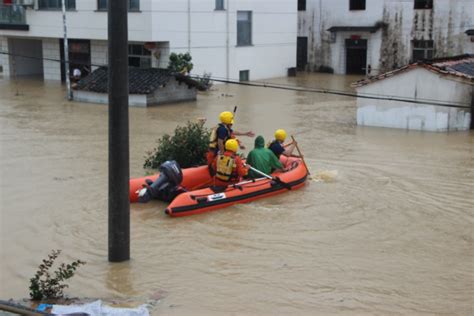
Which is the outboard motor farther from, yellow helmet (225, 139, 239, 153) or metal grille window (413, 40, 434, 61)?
metal grille window (413, 40, 434, 61)

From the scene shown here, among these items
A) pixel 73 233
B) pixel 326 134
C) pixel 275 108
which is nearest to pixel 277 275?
pixel 73 233

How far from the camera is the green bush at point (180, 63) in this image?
26969 millimetres

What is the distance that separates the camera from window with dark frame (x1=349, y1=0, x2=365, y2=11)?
119 feet

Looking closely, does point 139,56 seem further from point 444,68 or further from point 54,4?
point 444,68

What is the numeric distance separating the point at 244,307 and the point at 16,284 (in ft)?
9.26

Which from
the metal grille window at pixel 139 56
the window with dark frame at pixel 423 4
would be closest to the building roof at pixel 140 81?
the metal grille window at pixel 139 56

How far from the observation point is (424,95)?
19141 mm

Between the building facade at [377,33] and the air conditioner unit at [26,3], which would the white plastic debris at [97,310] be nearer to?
the air conditioner unit at [26,3]

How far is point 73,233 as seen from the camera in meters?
10.4

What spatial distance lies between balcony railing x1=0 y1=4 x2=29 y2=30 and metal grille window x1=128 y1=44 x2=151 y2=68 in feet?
16.6

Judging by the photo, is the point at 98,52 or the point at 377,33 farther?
the point at 377,33

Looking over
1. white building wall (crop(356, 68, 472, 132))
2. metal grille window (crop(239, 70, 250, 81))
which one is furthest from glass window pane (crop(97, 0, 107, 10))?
white building wall (crop(356, 68, 472, 132))

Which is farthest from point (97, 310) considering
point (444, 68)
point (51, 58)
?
point (51, 58)

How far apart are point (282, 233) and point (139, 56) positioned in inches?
798
